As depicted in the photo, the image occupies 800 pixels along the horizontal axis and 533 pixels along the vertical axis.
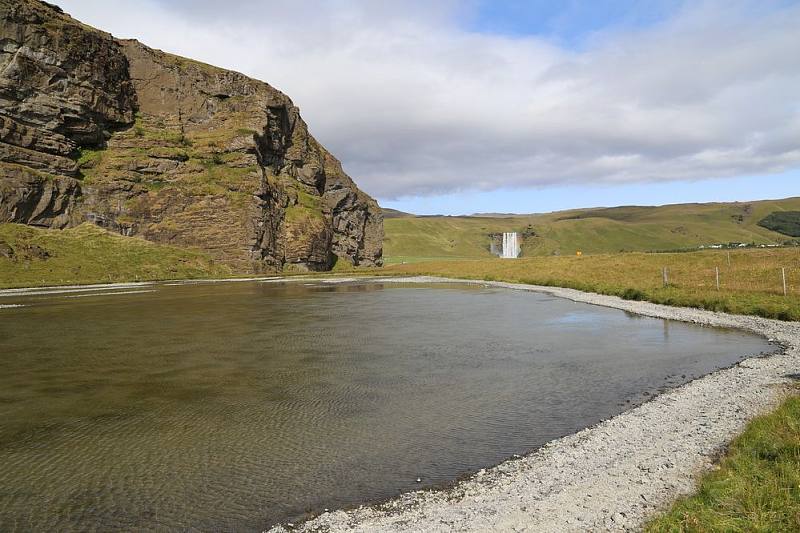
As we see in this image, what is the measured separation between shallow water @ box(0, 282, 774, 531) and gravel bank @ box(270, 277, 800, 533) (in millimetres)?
798

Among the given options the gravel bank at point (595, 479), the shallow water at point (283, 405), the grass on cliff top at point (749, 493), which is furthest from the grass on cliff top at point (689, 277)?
the grass on cliff top at point (749, 493)

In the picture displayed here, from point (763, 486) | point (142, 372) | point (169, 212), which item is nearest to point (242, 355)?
point (142, 372)

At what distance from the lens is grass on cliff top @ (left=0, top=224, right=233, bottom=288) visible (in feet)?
264

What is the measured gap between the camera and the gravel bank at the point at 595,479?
26.9 feet

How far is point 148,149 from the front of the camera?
12662cm

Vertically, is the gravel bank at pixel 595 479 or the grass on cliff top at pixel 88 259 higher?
the grass on cliff top at pixel 88 259

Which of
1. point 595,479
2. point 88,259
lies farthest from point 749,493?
Answer: point 88,259

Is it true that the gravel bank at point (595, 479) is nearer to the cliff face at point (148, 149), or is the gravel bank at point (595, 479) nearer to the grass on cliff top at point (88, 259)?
the grass on cliff top at point (88, 259)

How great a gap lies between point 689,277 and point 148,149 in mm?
122988

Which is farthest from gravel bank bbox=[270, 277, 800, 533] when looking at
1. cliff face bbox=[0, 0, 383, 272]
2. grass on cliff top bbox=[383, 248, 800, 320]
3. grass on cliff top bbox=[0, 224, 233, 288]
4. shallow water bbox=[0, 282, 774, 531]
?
cliff face bbox=[0, 0, 383, 272]

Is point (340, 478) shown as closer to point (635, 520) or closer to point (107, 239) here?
point (635, 520)

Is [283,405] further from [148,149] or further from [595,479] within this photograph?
[148,149]

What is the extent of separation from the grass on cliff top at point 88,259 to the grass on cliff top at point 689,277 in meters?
58.1

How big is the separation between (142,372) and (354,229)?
162m
